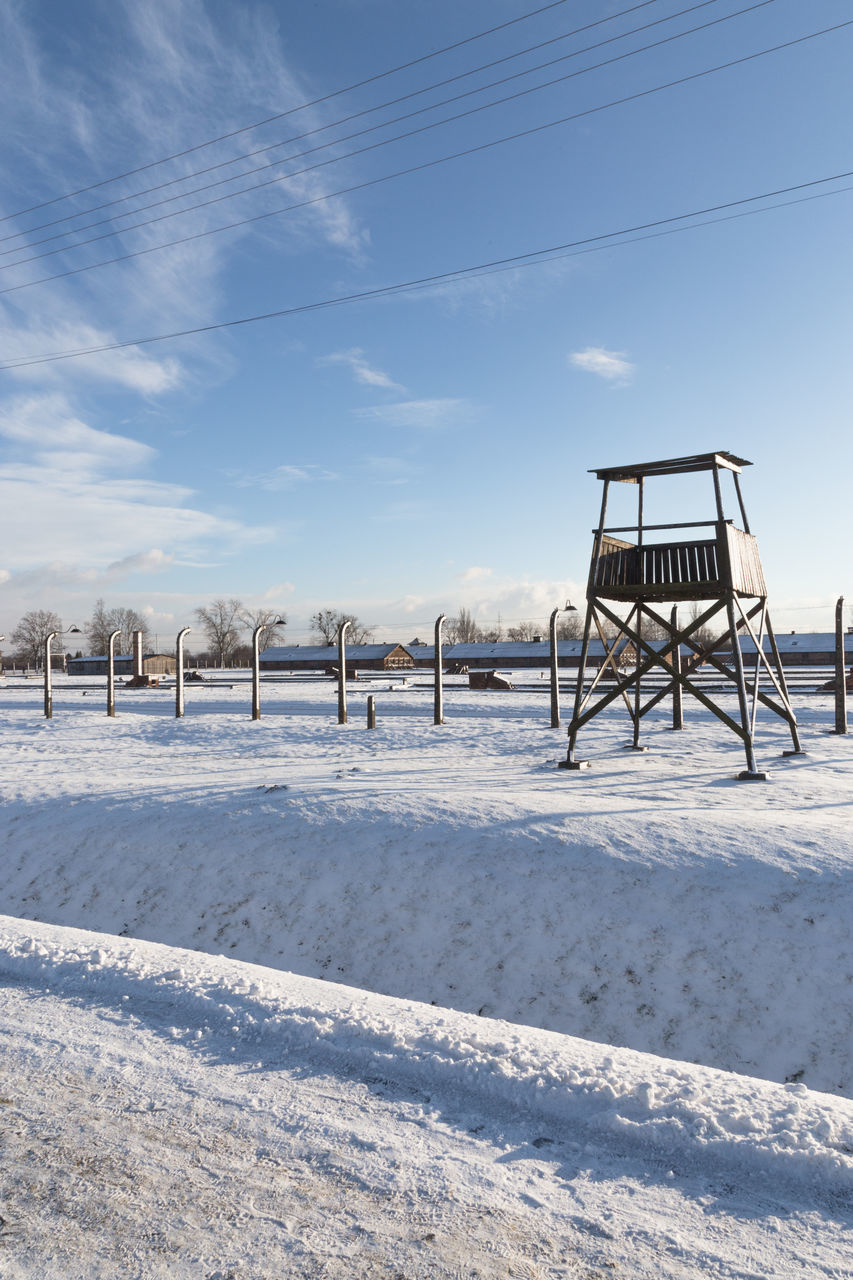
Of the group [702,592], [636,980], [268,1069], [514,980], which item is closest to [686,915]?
[636,980]

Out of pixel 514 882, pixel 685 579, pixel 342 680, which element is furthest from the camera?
pixel 342 680

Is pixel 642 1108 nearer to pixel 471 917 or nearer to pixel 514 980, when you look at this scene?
pixel 514 980

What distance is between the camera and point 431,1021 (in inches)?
151

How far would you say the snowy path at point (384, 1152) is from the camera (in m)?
2.30

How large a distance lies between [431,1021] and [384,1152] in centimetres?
106

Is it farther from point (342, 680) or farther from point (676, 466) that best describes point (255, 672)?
point (676, 466)

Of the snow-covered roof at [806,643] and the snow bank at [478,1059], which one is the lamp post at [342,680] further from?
the snow-covered roof at [806,643]

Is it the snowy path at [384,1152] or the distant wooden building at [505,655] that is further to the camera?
the distant wooden building at [505,655]

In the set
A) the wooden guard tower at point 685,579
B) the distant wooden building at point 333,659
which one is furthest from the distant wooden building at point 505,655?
the wooden guard tower at point 685,579

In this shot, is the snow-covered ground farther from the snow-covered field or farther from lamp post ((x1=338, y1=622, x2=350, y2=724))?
lamp post ((x1=338, y1=622, x2=350, y2=724))

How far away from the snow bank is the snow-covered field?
0.6 inches

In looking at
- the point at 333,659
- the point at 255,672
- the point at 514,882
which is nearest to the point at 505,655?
the point at 333,659

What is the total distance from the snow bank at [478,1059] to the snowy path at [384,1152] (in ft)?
0.04

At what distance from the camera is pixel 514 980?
5773mm
